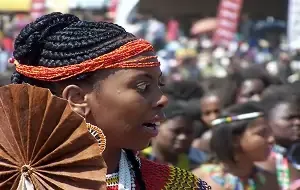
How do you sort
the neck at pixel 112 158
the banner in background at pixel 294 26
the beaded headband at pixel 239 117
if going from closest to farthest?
the neck at pixel 112 158 → the beaded headband at pixel 239 117 → the banner in background at pixel 294 26

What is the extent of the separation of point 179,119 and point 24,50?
13.9ft

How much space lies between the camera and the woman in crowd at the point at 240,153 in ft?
20.3

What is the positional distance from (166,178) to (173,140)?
387 cm

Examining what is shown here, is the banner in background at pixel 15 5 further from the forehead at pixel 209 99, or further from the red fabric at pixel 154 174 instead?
the red fabric at pixel 154 174

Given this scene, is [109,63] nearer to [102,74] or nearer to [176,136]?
[102,74]

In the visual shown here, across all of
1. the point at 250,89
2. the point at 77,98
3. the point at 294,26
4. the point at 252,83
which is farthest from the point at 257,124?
the point at 294,26

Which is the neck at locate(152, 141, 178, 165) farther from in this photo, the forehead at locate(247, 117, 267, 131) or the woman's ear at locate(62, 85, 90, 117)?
the woman's ear at locate(62, 85, 90, 117)

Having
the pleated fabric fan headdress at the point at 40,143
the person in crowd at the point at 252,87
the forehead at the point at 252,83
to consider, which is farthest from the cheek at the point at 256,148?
the forehead at the point at 252,83

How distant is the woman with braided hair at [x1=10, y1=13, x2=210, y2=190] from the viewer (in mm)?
3074

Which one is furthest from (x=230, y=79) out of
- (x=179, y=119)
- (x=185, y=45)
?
(x=185, y=45)

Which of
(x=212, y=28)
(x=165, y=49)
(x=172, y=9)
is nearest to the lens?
(x=165, y=49)

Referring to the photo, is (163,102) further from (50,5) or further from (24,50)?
(50,5)

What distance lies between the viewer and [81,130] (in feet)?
9.12

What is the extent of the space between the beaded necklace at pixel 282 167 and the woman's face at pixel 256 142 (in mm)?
349
